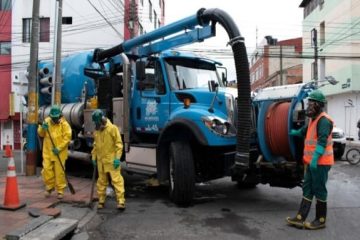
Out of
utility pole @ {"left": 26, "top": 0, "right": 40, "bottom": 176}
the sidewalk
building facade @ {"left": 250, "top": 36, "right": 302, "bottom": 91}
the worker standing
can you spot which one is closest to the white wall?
utility pole @ {"left": 26, "top": 0, "right": 40, "bottom": 176}

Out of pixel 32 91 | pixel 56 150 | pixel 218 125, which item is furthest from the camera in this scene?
pixel 32 91

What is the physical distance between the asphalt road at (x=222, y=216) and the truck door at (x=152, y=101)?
1488 mm

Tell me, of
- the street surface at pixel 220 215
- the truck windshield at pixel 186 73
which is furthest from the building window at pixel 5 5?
the truck windshield at pixel 186 73

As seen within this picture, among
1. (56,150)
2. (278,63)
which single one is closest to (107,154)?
(56,150)

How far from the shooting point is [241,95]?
325 inches

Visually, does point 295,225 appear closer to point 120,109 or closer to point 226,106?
point 226,106

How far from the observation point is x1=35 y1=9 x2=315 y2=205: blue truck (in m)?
8.20

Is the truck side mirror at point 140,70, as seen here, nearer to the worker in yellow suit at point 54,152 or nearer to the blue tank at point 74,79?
the worker in yellow suit at point 54,152

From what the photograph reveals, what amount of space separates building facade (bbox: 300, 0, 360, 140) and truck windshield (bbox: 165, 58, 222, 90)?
18730mm

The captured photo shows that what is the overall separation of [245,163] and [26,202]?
398 centimetres

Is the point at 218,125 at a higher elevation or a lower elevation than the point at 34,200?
higher

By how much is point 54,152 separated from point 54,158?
16 centimetres

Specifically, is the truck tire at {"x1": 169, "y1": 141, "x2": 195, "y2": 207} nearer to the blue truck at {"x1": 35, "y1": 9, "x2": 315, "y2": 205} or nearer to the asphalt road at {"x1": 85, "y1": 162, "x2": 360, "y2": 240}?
the blue truck at {"x1": 35, "y1": 9, "x2": 315, "y2": 205}

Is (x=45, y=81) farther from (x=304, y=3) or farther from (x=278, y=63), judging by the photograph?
(x=278, y=63)
